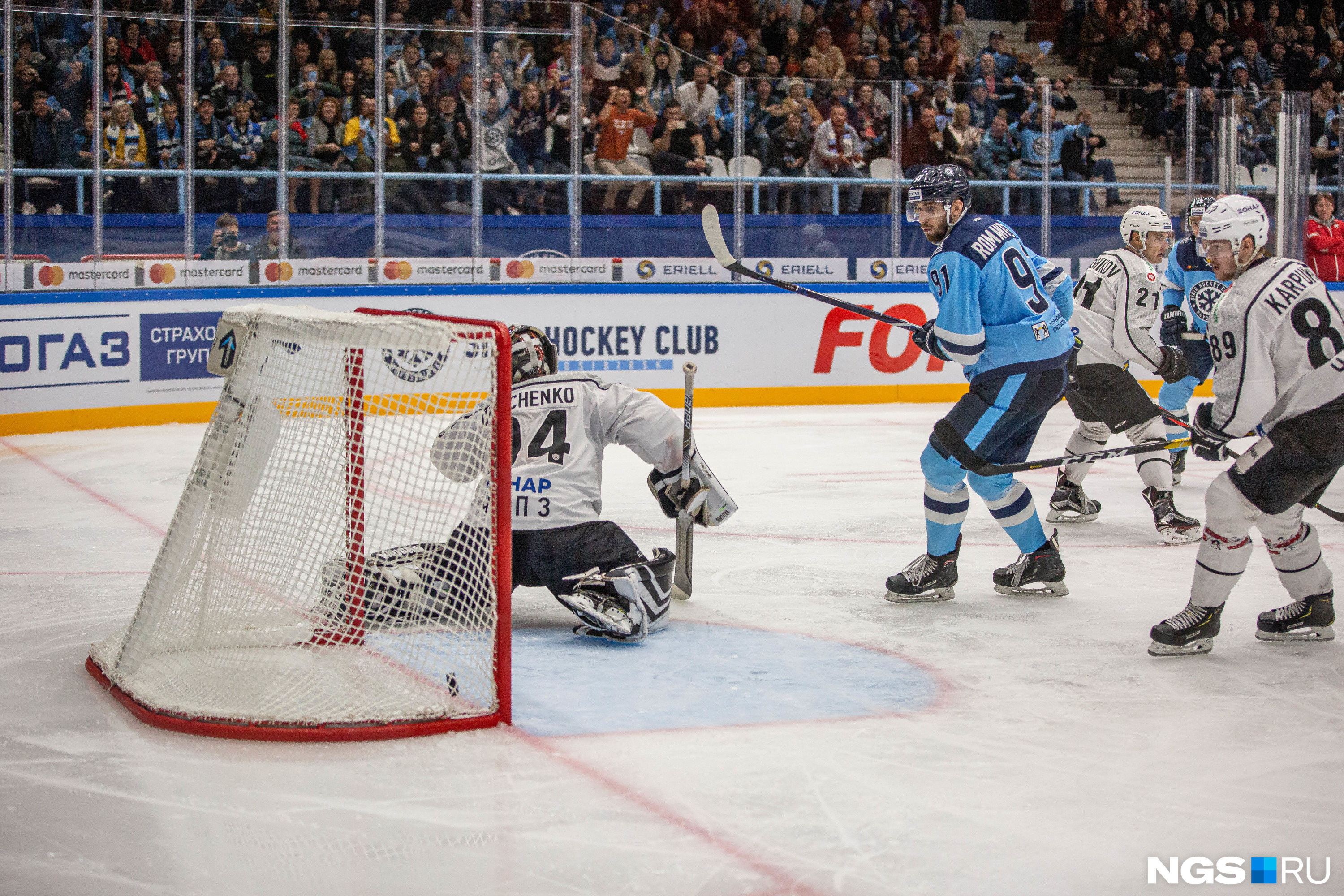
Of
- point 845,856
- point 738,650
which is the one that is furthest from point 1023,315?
point 845,856

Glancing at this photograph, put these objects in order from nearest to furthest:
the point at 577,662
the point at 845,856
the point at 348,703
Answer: the point at 845,856
the point at 348,703
the point at 577,662

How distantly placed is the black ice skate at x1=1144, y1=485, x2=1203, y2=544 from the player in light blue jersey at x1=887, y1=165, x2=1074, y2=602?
1153mm

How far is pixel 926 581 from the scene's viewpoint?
15.1 feet

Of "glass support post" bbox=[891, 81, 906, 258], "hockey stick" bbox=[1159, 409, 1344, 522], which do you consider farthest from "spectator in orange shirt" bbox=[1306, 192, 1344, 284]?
"hockey stick" bbox=[1159, 409, 1344, 522]

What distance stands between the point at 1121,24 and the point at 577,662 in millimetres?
11877

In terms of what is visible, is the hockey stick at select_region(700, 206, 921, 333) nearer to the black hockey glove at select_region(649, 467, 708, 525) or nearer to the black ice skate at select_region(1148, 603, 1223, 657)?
the black hockey glove at select_region(649, 467, 708, 525)

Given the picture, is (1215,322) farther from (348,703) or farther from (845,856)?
(348,703)

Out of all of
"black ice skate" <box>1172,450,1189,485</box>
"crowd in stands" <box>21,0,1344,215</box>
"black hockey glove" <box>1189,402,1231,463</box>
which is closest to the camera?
"black hockey glove" <box>1189,402,1231,463</box>

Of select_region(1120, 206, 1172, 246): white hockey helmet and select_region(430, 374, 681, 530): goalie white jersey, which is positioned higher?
select_region(1120, 206, 1172, 246): white hockey helmet

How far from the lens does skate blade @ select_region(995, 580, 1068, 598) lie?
470 centimetres

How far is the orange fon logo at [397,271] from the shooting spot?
936cm

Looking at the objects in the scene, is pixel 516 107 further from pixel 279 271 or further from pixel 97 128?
pixel 97 128

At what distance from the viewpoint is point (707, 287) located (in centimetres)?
1012

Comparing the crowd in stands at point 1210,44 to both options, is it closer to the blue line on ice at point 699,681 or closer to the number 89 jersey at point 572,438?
the number 89 jersey at point 572,438
